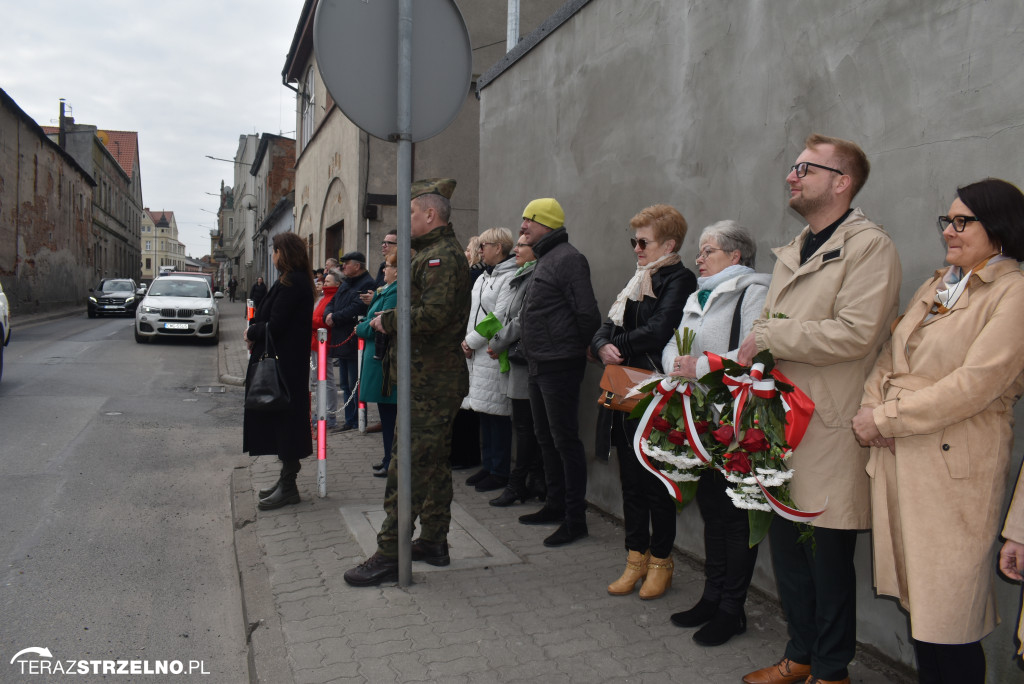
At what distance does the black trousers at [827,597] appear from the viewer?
2.73m

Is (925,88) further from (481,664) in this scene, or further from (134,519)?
(134,519)

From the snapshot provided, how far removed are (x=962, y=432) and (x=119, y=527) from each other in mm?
4890

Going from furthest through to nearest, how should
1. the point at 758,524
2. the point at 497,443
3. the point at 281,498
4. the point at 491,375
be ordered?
the point at 497,443 → the point at 491,375 → the point at 281,498 → the point at 758,524

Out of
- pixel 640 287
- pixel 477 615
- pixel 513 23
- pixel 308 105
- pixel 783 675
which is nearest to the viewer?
pixel 783 675

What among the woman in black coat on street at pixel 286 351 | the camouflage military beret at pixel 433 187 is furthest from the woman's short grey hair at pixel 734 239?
the woman in black coat on street at pixel 286 351

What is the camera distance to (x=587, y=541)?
460cm

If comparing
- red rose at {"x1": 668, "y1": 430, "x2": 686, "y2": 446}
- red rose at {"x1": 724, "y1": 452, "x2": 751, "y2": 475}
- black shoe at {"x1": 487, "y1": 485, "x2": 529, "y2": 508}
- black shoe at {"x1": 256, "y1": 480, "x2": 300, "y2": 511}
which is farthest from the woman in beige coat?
black shoe at {"x1": 256, "y1": 480, "x2": 300, "y2": 511}

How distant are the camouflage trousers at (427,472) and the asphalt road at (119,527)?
0.87m

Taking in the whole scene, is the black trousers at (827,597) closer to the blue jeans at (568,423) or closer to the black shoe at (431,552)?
the blue jeans at (568,423)

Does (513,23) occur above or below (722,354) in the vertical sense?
above

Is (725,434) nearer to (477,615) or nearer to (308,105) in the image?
(477,615)

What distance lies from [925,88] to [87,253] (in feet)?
158

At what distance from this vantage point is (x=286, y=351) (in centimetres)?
518

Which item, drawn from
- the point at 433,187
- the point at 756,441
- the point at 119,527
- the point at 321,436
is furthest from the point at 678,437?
the point at 119,527
